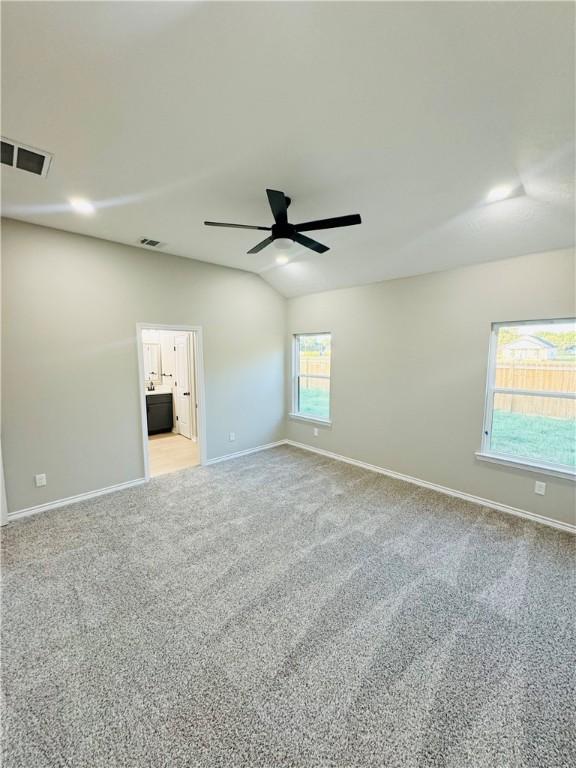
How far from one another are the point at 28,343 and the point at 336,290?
3947 millimetres

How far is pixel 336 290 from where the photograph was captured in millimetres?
4832

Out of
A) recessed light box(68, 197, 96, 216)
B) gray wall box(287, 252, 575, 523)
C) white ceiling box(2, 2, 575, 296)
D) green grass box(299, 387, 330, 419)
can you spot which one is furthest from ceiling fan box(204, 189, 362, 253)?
green grass box(299, 387, 330, 419)

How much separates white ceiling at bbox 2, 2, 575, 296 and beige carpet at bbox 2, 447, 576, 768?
301 cm

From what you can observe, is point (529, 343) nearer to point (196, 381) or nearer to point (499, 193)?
point (499, 193)

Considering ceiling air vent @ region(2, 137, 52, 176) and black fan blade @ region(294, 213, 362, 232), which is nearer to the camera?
ceiling air vent @ region(2, 137, 52, 176)

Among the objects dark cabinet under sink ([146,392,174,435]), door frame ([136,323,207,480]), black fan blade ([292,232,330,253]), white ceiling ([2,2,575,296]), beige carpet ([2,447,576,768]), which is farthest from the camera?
dark cabinet under sink ([146,392,174,435])

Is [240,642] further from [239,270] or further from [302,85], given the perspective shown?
[239,270]

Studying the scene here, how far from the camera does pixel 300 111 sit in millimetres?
1722

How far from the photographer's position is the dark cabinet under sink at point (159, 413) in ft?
20.6

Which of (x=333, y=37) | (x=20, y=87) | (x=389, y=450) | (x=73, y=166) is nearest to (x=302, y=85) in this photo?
(x=333, y=37)

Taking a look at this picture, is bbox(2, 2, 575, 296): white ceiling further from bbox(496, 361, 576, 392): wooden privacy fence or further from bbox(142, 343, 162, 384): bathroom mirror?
bbox(142, 343, 162, 384): bathroom mirror

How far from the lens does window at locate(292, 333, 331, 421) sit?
5.20 metres

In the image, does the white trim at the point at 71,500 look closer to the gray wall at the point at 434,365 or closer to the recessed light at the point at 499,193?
the gray wall at the point at 434,365

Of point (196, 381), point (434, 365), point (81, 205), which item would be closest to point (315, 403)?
point (196, 381)
